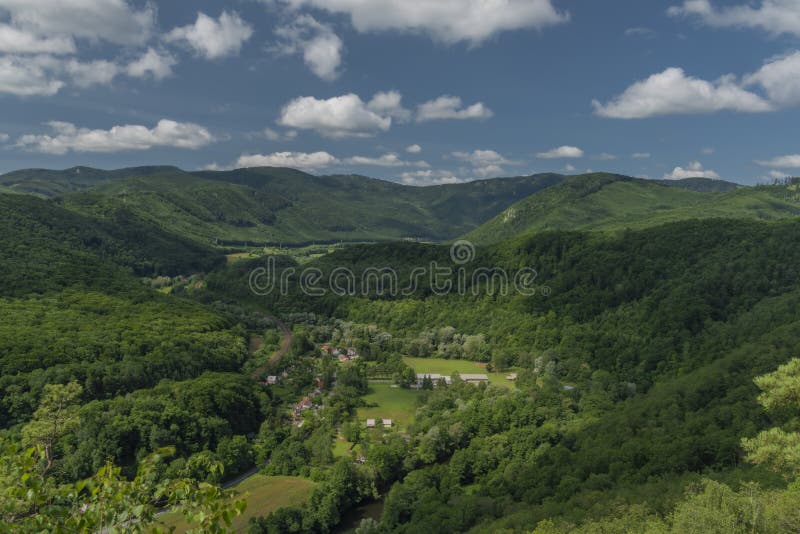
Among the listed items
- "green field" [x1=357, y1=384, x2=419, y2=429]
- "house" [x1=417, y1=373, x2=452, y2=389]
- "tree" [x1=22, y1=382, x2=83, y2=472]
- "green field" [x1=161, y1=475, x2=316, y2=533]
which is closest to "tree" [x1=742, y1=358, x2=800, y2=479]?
"tree" [x1=22, y1=382, x2=83, y2=472]

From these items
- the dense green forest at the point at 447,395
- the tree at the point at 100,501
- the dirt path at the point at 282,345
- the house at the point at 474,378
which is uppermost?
the tree at the point at 100,501

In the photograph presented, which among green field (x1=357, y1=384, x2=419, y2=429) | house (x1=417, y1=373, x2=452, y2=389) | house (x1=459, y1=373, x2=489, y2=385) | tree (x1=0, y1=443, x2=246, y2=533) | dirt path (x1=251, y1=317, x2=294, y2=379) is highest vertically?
tree (x1=0, y1=443, x2=246, y2=533)

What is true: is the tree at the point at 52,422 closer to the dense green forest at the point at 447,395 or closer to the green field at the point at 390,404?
the dense green forest at the point at 447,395

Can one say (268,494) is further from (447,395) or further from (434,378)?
(434,378)

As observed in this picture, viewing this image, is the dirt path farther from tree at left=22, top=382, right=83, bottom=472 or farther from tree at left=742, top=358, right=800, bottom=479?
tree at left=742, top=358, right=800, bottom=479

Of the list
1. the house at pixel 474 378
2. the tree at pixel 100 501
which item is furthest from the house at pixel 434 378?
the tree at pixel 100 501

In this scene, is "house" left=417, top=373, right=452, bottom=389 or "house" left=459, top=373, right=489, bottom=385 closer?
"house" left=459, top=373, right=489, bottom=385

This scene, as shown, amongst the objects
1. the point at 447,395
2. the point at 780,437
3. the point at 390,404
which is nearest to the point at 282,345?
the point at 390,404
